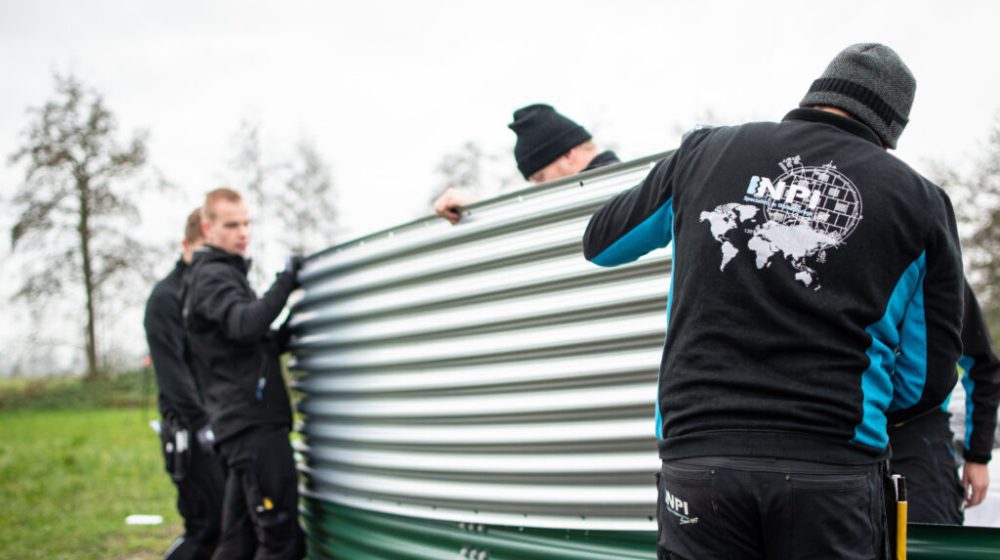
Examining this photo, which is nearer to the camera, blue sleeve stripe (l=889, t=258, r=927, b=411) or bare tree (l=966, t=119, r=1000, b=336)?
blue sleeve stripe (l=889, t=258, r=927, b=411)

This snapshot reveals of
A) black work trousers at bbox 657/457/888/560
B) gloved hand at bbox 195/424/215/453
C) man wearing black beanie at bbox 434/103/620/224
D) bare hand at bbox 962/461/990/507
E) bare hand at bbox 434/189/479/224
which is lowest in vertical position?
gloved hand at bbox 195/424/215/453

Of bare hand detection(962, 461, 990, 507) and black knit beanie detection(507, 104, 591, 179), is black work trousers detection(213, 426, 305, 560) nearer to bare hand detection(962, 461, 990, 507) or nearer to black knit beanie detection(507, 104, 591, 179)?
black knit beanie detection(507, 104, 591, 179)

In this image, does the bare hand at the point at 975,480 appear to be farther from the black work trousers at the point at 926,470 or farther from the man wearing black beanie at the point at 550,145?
the man wearing black beanie at the point at 550,145

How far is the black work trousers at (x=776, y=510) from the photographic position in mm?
1592

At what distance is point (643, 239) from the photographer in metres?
1.99

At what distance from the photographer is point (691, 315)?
69.4 inches

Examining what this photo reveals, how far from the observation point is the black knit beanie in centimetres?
355

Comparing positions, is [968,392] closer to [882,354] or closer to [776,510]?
[882,354]

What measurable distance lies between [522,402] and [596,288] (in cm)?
49

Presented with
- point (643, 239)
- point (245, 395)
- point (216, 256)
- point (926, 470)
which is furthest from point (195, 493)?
point (926, 470)

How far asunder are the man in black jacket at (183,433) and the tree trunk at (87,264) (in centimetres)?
2288

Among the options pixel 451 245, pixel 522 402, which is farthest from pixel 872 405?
pixel 451 245

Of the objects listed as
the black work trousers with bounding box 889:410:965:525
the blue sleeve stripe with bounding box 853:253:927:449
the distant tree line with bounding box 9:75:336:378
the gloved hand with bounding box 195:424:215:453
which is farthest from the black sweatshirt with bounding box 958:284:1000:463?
the distant tree line with bounding box 9:75:336:378

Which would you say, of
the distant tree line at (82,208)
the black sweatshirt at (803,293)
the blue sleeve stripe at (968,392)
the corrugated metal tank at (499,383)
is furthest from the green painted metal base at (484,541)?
the distant tree line at (82,208)
